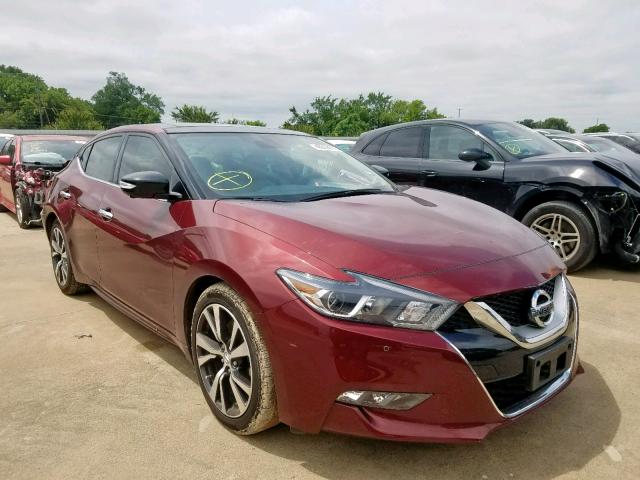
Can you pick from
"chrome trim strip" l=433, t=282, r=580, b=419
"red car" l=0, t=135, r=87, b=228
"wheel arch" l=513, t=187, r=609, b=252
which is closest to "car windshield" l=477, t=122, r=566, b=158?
"wheel arch" l=513, t=187, r=609, b=252

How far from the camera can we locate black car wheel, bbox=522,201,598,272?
4957mm

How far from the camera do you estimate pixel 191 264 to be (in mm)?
2531

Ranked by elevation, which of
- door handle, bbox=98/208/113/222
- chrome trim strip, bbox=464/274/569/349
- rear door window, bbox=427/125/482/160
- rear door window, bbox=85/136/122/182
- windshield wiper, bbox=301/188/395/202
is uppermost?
rear door window, bbox=427/125/482/160

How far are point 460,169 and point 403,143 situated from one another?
988 millimetres

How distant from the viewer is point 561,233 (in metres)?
5.13

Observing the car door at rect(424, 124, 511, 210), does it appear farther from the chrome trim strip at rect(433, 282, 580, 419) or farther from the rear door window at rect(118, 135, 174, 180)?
the rear door window at rect(118, 135, 174, 180)

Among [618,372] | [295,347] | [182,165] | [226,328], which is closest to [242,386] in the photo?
[226,328]

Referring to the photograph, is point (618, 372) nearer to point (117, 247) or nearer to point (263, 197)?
point (263, 197)

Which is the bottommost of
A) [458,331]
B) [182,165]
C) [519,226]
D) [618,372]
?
[618,372]

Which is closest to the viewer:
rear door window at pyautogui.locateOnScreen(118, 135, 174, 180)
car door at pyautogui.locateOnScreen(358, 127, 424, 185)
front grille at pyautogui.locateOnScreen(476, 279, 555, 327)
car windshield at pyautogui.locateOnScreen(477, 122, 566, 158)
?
front grille at pyautogui.locateOnScreen(476, 279, 555, 327)

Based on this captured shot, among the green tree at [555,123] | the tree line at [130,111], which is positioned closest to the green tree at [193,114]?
the tree line at [130,111]

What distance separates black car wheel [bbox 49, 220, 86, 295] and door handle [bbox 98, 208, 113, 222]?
98 centimetres

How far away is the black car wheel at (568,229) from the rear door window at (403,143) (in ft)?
5.61

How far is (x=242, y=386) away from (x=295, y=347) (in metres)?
0.45
